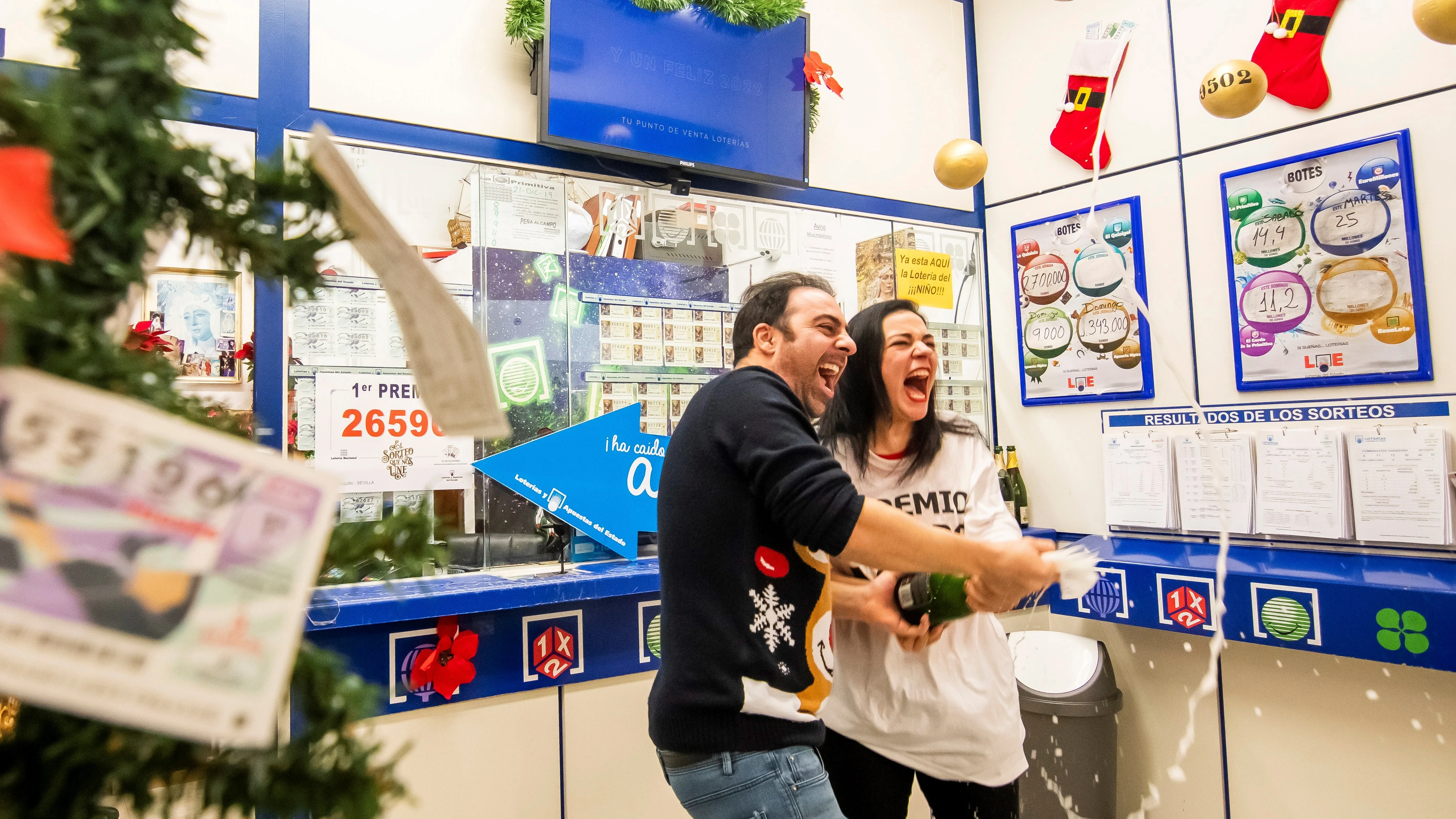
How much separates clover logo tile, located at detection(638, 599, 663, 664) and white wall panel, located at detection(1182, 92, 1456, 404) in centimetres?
218

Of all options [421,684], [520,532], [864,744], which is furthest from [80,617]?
[520,532]

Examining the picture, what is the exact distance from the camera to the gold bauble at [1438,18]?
1.72 meters

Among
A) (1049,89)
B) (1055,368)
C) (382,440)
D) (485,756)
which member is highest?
(1049,89)

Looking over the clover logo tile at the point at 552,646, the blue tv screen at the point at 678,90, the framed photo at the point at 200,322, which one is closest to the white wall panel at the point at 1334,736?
the clover logo tile at the point at 552,646

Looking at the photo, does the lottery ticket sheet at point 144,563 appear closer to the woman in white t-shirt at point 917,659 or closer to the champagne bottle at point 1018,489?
the woman in white t-shirt at point 917,659

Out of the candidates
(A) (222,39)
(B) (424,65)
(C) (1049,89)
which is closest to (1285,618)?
(C) (1049,89)

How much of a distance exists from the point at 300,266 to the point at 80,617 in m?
0.27

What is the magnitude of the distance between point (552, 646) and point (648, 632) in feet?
1.08

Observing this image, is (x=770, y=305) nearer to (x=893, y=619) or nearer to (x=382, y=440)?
(x=893, y=619)

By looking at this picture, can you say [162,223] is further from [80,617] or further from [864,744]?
[864,744]

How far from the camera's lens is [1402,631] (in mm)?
2266

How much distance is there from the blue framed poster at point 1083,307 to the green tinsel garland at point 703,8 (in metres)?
1.21

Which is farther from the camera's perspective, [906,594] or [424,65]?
[424,65]

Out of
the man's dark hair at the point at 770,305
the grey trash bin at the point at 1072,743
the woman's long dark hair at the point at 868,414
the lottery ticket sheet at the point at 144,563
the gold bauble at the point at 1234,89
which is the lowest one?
the grey trash bin at the point at 1072,743
